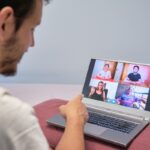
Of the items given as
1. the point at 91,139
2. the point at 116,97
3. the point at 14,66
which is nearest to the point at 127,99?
the point at 116,97

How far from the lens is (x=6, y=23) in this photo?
65 cm

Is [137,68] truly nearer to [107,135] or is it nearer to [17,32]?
[107,135]

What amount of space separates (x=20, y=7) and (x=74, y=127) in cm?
43

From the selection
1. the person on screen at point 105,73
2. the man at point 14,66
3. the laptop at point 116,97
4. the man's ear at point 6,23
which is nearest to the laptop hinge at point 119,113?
the laptop at point 116,97

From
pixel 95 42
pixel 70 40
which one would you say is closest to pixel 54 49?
pixel 70 40

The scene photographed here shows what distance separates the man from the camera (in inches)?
23.9

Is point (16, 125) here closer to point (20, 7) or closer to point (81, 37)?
point (20, 7)

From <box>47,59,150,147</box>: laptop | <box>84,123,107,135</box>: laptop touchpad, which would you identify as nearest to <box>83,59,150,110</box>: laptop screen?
<box>47,59,150,147</box>: laptop

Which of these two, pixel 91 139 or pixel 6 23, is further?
pixel 91 139

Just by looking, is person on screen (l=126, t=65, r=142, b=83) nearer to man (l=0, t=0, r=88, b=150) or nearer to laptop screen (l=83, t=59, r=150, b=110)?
laptop screen (l=83, t=59, r=150, b=110)

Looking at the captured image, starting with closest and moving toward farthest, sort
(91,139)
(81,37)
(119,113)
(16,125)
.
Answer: (16,125) → (91,139) → (119,113) → (81,37)

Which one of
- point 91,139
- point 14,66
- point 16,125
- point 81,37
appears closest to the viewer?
point 16,125

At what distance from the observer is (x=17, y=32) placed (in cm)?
70

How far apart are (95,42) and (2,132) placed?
4.44ft
